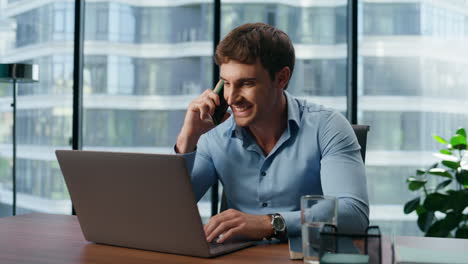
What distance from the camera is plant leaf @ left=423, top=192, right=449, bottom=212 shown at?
341 cm

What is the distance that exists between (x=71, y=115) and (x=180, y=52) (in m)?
1.00

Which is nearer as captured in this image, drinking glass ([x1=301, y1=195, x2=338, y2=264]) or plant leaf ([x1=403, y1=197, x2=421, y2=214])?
drinking glass ([x1=301, y1=195, x2=338, y2=264])

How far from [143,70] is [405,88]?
1986 mm

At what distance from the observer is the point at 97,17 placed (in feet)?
14.3

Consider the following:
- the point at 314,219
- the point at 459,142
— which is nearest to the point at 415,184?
the point at 459,142

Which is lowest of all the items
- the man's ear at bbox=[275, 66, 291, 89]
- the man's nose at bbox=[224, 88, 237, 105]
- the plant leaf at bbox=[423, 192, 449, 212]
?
the plant leaf at bbox=[423, 192, 449, 212]

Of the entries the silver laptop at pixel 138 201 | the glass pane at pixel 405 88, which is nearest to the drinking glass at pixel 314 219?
the silver laptop at pixel 138 201

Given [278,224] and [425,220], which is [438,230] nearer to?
[425,220]

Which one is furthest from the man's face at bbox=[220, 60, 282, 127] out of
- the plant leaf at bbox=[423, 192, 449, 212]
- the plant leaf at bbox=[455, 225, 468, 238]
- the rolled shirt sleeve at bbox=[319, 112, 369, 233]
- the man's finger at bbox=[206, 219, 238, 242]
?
the plant leaf at bbox=[455, 225, 468, 238]

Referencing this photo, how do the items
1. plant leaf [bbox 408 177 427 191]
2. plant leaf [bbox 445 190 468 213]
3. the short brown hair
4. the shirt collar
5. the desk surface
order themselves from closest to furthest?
the desk surface < the short brown hair < the shirt collar < plant leaf [bbox 445 190 468 213] < plant leaf [bbox 408 177 427 191]

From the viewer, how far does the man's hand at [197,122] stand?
179 cm

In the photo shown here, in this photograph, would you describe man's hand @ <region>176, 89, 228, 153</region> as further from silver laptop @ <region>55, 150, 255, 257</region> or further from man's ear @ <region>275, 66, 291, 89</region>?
silver laptop @ <region>55, 150, 255, 257</region>

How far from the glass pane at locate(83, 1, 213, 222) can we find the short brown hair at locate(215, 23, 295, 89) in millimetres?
2375

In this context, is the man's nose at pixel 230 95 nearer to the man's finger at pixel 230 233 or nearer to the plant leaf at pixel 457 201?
the man's finger at pixel 230 233
